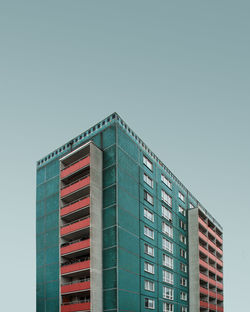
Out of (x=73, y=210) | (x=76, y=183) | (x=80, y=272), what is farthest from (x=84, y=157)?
(x=80, y=272)

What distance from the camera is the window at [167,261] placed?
5034 centimetres

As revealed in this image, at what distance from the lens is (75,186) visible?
140 feet

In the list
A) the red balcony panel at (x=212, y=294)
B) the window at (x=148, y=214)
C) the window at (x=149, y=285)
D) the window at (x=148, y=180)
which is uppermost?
the window at (x=148, y=180)

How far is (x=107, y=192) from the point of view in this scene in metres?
41.7

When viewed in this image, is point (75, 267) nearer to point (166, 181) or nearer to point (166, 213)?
point (166, 213)

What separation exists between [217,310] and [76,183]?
4202cm

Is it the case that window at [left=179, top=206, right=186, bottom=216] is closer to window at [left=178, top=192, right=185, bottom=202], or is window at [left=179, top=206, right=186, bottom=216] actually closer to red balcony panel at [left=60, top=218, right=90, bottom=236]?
window at [left=178, top=192, right=185, bottom=202]

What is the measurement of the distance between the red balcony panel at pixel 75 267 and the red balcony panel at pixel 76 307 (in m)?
3.57

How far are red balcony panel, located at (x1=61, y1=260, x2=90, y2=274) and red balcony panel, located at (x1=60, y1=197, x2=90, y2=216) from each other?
6154mm

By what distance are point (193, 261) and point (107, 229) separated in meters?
24.1

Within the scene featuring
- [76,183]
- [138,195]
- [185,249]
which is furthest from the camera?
[185,249]

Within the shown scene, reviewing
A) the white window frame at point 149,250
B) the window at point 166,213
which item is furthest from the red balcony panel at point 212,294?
the white window frame at point 149,250

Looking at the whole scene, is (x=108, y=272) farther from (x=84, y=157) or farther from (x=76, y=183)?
(x=84, y=157)

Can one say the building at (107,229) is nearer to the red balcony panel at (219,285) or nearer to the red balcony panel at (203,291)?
the red balcony panel at (203,291)
